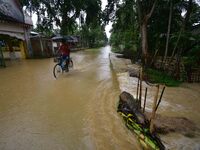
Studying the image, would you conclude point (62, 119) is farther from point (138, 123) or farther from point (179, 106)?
point (179, 106)

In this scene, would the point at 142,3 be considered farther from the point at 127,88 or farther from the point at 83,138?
the point at 83,138

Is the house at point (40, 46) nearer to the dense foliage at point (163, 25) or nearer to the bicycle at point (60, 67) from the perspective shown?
the dense foliage at point (163, 25)

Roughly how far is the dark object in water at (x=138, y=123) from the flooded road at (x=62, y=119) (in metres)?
0.16

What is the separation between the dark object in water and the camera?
338 centimetres

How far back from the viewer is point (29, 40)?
20000 millimetres

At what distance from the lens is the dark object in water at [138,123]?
3.38m

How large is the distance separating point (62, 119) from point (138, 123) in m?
1.93

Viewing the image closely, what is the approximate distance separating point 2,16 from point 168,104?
46.1 feet

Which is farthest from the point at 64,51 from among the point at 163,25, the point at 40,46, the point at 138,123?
the point at 40,46

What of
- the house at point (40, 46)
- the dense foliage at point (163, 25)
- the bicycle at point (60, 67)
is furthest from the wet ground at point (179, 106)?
the house at point (40, 46)

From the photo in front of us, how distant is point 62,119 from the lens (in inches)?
187

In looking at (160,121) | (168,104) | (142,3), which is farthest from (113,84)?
(142,3)

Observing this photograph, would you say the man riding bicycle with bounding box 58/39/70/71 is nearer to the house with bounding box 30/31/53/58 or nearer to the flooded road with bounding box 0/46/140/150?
the flooded road with bounding box 0/46/140/150

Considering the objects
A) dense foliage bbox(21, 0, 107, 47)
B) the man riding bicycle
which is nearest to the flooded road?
the man riding bicycle
